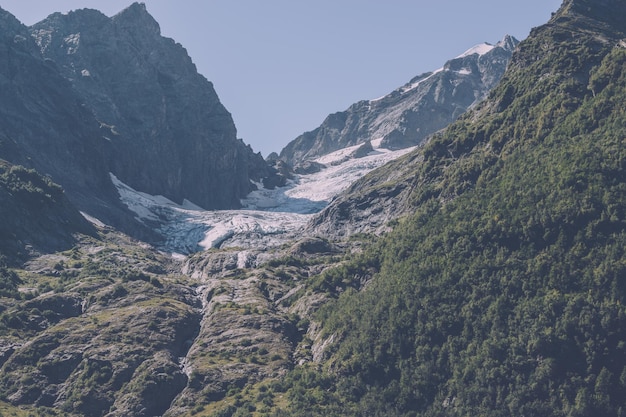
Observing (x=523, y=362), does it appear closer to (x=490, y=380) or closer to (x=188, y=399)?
(x=490, y=380)

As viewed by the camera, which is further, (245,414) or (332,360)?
(332,360)

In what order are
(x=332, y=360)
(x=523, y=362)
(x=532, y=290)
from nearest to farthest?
(x=523, y=362) < (x=532, y=290) < (x=332, y=360)

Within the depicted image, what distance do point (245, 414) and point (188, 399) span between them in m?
16.5

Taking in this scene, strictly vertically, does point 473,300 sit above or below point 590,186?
below

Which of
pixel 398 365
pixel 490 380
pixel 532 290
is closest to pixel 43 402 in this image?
pixel 398 365

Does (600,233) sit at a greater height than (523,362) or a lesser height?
greater

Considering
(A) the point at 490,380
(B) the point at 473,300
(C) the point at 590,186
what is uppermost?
(C) the point at 590,186

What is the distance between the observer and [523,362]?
529 feet

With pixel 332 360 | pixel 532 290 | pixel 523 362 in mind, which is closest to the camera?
pixel 523 362

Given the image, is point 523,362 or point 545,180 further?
point 545,180

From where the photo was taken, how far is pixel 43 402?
594ft

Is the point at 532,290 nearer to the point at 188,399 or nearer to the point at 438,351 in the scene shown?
the point at 438,351

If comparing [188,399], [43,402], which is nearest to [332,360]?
[188,399]

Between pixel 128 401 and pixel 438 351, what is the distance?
6226 cm
